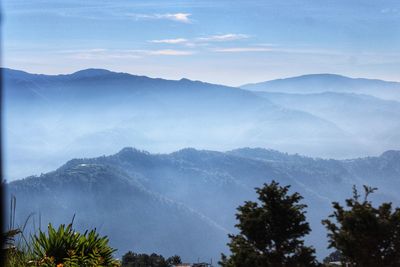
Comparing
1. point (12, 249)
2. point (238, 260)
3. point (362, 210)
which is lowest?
point (12, 249)

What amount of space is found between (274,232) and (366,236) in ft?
8.72

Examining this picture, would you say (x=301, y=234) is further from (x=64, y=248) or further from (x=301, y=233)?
(x=64, y=248)

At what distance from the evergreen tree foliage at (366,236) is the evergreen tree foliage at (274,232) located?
1.48m

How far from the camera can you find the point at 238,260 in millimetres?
14383

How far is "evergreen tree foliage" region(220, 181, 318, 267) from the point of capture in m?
14.6

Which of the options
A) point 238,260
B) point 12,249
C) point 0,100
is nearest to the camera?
point 0,100

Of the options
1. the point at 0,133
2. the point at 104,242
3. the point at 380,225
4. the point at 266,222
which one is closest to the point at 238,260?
the point at 266,222

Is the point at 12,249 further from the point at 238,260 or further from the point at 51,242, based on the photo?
the point at 238,260

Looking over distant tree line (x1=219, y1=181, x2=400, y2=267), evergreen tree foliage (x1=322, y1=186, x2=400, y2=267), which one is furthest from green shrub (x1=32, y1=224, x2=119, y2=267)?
distant tree line (x1=219, y1=181, x2=400, y2=267)

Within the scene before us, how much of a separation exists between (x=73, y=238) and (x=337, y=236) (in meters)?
→ 6.43

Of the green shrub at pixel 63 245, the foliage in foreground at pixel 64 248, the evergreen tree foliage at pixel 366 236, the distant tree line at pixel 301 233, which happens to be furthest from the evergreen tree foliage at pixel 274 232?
the green shrub at pixel 63 245

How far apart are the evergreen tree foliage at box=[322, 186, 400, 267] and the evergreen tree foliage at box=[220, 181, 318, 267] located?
1.48m

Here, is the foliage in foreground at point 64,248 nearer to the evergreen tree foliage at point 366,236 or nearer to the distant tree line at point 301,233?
the evergreen tree foliage at point 366,236

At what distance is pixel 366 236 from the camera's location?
42.2 feet
